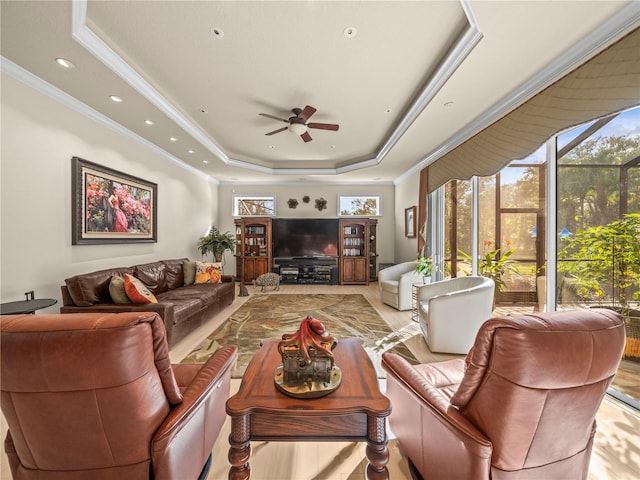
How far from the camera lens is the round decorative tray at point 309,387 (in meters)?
1.21

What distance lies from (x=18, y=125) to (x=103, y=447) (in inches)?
121

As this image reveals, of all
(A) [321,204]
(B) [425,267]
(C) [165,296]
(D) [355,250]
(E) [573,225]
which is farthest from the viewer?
(A) [321,204]

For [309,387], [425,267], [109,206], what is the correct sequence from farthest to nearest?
1. [425,267]
2. [109,206]
3. [309,387]

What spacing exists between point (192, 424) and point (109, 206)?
3.43 metres

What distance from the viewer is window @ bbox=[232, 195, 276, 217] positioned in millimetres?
7117

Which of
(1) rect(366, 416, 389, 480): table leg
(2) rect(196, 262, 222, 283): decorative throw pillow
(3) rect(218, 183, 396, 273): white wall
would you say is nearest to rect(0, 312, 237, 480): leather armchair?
(1) rect(366, 416, 389, 480): table leg

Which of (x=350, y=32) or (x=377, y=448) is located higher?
(x=350, y=32)

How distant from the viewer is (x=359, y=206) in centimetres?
714

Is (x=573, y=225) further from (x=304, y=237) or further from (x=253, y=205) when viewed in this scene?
(x=253, y=205)

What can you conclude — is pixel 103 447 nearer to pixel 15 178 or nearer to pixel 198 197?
pixel 15 178

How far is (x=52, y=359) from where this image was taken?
0.81 metres

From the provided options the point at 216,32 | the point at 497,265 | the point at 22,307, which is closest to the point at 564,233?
the point at 497,265

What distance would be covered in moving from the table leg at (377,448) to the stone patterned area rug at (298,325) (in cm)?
136

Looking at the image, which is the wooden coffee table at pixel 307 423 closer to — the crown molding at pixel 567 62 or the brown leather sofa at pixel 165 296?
the brown leather sofa at pixel 165 296
